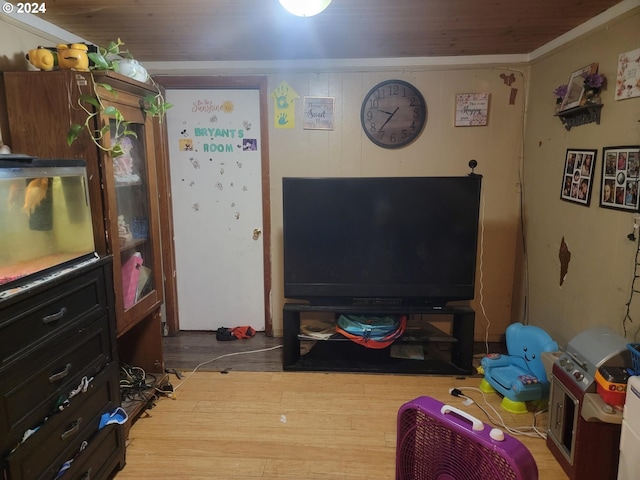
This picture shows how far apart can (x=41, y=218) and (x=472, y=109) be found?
8.76ft

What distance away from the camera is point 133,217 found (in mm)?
2361

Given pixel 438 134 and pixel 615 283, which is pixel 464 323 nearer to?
pixel 615 283

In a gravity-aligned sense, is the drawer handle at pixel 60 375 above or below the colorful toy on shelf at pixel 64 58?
below

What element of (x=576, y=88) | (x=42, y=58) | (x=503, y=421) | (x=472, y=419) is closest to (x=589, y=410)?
(x=503, y=421)

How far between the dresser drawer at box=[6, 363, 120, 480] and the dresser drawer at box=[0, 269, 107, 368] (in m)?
0.29

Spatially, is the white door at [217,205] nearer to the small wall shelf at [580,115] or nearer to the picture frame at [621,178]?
the small wall shelf at [580,115]

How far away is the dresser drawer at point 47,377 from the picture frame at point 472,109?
2.55 m

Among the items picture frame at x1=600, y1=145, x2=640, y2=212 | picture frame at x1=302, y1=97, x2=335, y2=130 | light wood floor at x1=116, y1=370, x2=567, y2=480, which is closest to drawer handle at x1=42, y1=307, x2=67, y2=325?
light wood floor at x1=116, y1=370, x2=567, y2=480

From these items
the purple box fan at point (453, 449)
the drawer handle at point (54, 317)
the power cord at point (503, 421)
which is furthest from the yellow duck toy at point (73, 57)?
the power cord at point (503, 421)

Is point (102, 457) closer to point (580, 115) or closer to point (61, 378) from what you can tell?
point (61, 378)

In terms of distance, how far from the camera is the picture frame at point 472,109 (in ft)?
9.78

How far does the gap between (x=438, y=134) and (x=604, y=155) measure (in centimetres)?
111

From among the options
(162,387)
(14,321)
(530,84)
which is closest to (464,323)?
(530,84)

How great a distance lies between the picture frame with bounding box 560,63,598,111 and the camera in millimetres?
2252
